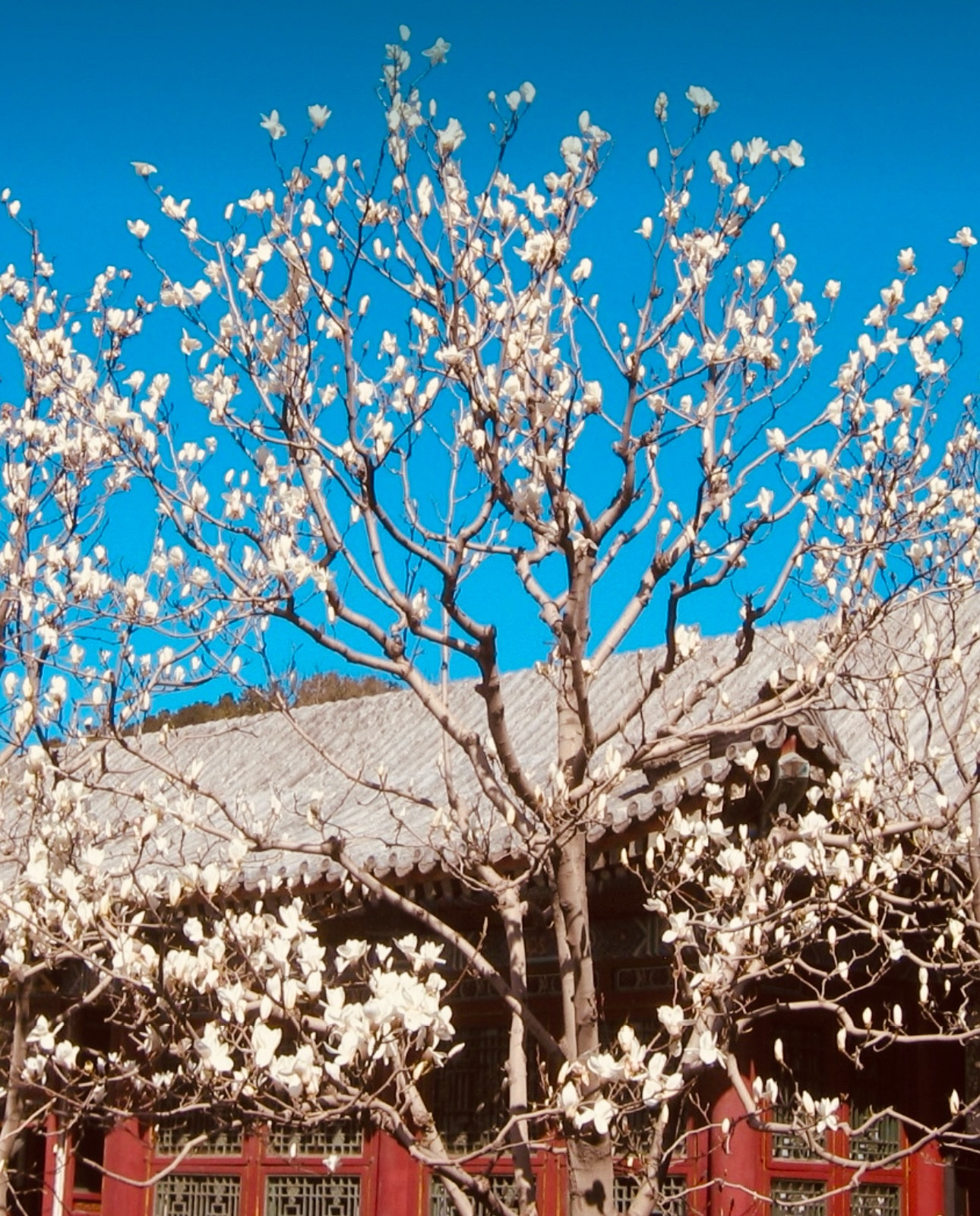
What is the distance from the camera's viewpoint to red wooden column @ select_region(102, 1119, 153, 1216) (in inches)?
448

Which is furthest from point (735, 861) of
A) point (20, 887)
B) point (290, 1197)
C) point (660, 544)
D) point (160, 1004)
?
point (290, 1197)

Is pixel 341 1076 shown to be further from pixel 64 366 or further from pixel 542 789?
pixel 64 366

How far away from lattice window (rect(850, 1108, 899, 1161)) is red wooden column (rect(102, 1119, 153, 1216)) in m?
5.06

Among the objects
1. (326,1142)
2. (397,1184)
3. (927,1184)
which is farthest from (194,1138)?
(927,1184)

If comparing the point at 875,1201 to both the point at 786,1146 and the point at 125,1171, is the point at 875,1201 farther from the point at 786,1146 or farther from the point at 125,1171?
the point at 125,1171

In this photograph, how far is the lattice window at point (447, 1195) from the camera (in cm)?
959

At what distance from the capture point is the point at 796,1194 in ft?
29.4

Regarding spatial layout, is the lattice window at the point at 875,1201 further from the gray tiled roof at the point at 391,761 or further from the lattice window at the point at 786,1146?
the gray tiled roof at the point at 391,761

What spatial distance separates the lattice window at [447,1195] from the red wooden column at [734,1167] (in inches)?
55.2

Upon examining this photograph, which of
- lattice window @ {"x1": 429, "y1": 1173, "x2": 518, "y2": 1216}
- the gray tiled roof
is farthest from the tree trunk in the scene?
lattice window @ {"x1": 429, "y1": 1173, "x2": 518, "y2": 1216}

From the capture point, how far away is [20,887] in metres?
7.02

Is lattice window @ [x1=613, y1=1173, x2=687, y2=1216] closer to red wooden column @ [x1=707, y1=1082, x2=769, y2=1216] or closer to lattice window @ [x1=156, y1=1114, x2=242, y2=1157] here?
red wooden column @ [x1=707, y1=1082, x2=769, y2=1216]

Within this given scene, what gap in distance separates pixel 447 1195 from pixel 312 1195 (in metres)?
1.25

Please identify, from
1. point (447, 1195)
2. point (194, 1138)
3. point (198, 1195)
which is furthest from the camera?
point (198, 1195)
